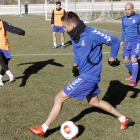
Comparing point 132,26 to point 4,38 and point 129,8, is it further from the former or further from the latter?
point 4,38

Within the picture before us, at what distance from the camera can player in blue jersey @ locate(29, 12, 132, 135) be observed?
11.8 feet

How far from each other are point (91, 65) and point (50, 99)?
2.24 metres

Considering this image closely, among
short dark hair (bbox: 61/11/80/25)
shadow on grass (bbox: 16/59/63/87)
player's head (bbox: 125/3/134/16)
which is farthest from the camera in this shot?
shadow on grass (bbox: 16/59/63/87)

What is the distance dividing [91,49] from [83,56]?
0.17 meters

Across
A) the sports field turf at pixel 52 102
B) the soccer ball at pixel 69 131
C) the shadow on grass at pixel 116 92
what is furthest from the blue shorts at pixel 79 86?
the shadow on grass at pixel 116 92

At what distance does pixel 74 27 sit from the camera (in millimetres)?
3586

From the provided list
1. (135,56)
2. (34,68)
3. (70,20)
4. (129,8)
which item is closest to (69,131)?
(70,20)

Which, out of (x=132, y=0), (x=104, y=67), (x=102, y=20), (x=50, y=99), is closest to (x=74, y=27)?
(x=50, y=99)

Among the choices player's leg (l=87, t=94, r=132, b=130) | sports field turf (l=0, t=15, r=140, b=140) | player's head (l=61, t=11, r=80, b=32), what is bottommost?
sports field turf (l=0, t=15, r=140, b=140)

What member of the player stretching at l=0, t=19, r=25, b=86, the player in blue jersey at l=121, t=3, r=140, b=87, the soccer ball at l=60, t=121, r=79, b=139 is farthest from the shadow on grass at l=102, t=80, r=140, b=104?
the player stretching at l=0, t=19, r=25, b=86

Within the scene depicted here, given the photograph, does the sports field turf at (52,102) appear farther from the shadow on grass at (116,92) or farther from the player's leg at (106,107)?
the player's leg at (106,107)

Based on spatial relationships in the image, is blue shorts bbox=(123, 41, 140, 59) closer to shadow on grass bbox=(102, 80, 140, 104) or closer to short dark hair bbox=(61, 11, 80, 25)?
shadow on grass bbox=(102, 80, 140, 104)

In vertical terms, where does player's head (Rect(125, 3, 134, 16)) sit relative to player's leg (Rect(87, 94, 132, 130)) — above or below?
above

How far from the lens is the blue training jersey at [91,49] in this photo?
3.60m
